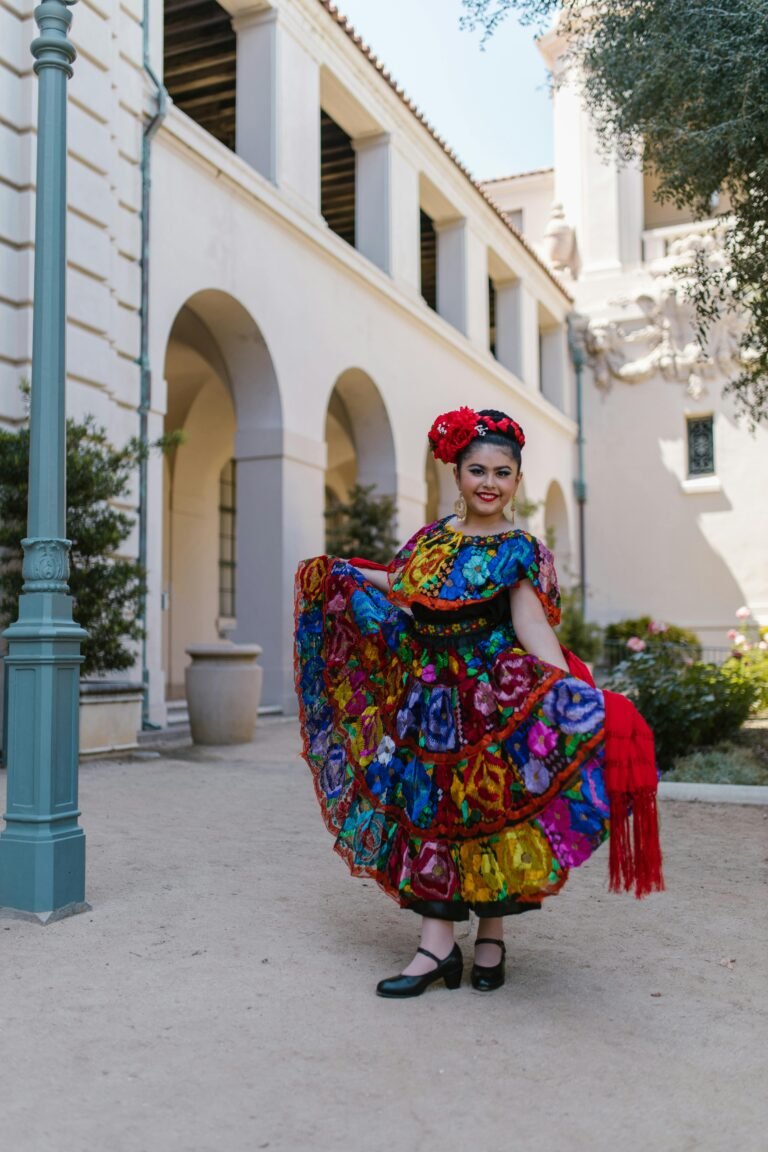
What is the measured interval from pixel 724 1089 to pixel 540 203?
23769 millimetres

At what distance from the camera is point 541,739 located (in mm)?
3055

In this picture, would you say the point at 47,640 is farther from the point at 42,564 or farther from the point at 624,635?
the point at 624,635

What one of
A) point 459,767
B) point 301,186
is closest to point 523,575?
point 459,767

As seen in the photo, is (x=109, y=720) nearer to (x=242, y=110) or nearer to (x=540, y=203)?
(x=242, y=110)

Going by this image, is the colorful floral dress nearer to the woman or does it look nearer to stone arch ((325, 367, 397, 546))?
the woman

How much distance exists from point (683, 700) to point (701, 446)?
1484cm

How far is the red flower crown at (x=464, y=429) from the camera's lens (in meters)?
3.35

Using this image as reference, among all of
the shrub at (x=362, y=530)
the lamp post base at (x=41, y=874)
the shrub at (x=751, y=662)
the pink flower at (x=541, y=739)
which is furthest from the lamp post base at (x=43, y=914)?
the shrub at (x=362, y=530)

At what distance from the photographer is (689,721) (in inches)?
310

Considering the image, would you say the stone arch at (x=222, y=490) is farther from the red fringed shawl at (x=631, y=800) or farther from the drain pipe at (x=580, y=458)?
the drain pipe at (x=580, y=458)

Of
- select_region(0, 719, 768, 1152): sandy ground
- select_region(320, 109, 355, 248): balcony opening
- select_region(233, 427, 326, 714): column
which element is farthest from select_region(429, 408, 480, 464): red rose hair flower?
select_region(320, 109, 355, 248): balcony opening

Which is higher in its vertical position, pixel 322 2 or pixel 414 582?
pixel 322 2

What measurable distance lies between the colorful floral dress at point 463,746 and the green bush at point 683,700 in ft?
16.1

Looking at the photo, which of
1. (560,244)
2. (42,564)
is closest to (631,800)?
(42,564)
